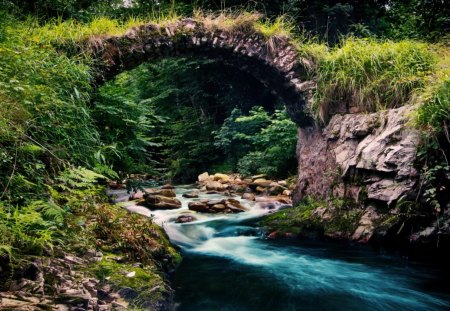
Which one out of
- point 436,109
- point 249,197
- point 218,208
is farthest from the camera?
point 249,197

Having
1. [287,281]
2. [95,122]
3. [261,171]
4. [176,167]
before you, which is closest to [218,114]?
[176,167]

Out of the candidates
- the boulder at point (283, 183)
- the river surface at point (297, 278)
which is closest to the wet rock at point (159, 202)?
the river surface at point (297, 278)

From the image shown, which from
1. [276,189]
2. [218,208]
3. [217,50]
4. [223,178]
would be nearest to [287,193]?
[276,189]

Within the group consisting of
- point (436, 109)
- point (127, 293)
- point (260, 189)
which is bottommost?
point (127, 293)

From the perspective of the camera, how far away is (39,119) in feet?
11.8

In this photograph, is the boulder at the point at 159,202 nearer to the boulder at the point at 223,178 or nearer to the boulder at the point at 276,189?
the boulder at the point at 276,189

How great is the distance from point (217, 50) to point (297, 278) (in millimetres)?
4888

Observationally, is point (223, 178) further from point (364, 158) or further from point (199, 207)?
point (364, 158)

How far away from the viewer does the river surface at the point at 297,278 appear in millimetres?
4012

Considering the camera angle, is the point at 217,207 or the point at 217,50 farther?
the point at 217,207

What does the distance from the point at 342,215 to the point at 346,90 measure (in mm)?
2313

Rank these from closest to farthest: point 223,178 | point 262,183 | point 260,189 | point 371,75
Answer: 1. point 371,75
2. point 260,189
3. point 262,183
4. point 223,178

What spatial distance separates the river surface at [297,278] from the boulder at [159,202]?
234 centimetres

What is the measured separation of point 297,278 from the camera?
479 cm
